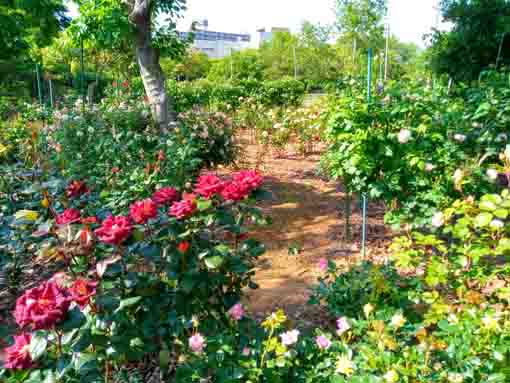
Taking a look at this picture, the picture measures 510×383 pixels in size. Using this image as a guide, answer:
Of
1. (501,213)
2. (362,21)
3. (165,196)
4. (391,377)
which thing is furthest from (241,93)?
(391,377)

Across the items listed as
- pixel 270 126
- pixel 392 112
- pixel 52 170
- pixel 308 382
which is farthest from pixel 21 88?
pixel 308 382

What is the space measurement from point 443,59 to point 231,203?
205 inches

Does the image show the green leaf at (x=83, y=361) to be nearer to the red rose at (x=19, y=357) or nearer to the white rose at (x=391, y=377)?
the red rose at (x=19, y=357)

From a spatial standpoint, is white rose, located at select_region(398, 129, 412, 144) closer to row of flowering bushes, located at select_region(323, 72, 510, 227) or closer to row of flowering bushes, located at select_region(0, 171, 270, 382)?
row of flowering bushes, located at select_region(323, 72, 510, 227)

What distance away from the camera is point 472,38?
532cm

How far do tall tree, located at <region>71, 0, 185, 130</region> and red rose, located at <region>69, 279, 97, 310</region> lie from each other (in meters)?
3.17

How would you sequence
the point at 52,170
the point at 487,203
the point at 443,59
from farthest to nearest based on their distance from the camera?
1. the point at 443,59
2. the point at 52,170
3. the point at 487,203

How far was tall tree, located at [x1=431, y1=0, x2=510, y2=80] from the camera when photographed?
512cm

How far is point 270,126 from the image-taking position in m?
6.74

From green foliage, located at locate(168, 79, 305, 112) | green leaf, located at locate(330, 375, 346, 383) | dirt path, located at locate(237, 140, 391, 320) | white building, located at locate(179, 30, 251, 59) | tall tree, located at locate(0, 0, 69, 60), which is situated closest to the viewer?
green leaf, located at locate(330, 375, 346, 383)

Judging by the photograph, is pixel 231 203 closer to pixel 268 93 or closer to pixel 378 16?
pixel 268 93

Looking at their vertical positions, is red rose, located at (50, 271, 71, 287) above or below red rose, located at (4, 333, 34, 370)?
above

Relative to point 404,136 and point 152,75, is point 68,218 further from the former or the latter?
point 152,75

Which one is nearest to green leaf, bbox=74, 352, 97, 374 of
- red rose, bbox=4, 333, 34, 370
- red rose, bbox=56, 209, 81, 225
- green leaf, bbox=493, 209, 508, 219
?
red rose, bbox=4, 333, 34, 370
